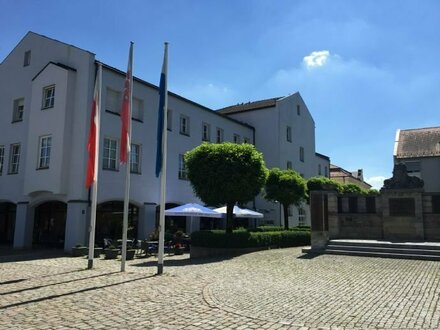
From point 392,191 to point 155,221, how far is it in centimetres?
1335

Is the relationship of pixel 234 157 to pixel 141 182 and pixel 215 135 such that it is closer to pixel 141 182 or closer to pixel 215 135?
pixel 141 182

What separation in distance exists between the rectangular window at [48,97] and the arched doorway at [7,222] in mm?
7428

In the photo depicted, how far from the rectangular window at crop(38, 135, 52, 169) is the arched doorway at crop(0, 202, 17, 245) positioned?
5615mm

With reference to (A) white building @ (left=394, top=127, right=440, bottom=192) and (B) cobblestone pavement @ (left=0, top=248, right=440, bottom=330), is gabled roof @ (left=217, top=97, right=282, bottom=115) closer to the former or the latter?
(A) white building @ (left=394, top=127, right=440, bottom=192)

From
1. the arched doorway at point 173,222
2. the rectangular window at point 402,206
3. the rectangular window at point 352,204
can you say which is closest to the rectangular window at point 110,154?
the arched doorway at point 173,222

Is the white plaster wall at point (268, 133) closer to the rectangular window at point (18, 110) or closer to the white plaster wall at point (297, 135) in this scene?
the white plaster wall at point (297, 135)

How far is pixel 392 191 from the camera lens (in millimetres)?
19625

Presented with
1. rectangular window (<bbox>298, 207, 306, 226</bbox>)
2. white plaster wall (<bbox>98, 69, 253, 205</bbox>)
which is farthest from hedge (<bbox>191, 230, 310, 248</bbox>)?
rectangular window (<bbox>298, 207, 306, 226</bbox>)

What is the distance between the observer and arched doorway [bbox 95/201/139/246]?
2356 centimetres

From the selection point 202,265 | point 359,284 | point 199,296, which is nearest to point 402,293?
point 359,284

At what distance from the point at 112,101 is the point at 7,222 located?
35.9ft

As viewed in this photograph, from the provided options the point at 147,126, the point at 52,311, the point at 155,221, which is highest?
the point at 147,126

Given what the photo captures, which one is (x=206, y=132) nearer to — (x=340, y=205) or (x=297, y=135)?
(x=297, y=135)

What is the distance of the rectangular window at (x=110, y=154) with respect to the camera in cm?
2311
